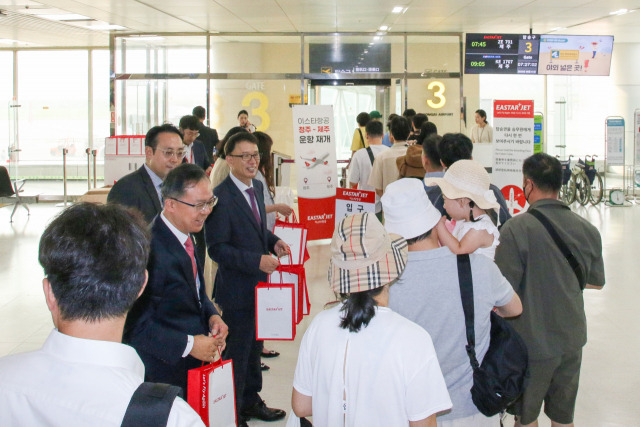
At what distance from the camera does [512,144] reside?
19.0 feet

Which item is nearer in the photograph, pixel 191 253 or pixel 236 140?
pixel 191 253

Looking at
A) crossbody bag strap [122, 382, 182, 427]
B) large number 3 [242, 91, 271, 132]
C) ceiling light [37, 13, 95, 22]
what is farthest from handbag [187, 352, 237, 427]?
large number 3 [242, 91, 271, 132]

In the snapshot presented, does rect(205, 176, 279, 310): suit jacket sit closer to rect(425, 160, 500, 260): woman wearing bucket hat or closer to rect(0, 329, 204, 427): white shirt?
rect(425, 160, 500, 260): woman wearing bucket hat

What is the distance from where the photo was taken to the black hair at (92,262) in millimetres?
1290

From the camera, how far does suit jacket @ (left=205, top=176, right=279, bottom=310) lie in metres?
3.64

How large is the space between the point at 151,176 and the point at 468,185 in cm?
174

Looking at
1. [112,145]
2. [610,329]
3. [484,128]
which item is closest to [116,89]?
[112,145]

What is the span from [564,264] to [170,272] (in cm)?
178

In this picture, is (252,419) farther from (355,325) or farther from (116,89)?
(116,89)

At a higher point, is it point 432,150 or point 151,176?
point 432,150

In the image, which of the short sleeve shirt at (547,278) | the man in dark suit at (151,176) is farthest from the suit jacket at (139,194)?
the short sleeve shirt at (547,278)

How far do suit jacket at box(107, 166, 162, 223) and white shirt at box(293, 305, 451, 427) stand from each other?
6.19 ft

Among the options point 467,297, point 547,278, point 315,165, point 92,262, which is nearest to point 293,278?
point 547,278

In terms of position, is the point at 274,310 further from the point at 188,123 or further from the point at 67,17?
the point at 67,17
